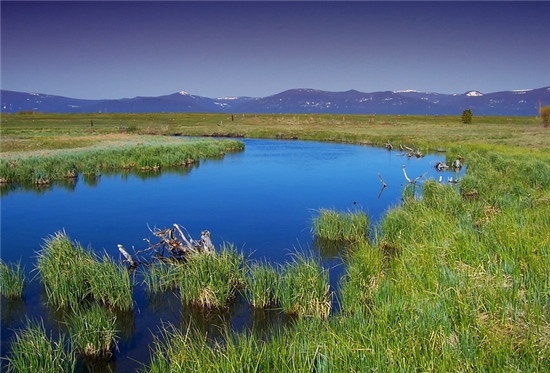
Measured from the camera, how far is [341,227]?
15.8 m

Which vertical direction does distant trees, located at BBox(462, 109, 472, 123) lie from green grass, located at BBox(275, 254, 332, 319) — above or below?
above

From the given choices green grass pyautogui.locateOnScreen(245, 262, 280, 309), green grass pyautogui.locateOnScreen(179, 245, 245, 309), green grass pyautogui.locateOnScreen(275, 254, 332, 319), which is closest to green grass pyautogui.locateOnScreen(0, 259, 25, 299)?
green grass pyautogui.locateOnScreen(179, 245, 245, 309)

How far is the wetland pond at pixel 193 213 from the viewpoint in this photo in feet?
33.7

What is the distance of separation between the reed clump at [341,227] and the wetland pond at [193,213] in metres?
0.71

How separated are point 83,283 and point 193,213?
35.5 ft

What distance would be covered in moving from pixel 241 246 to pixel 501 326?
1059 cm

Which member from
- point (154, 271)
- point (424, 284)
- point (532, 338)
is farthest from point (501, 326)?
point (154, 271)

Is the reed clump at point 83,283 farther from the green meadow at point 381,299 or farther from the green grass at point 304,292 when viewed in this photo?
the green grass at point 304,292

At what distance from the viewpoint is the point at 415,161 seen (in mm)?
40125

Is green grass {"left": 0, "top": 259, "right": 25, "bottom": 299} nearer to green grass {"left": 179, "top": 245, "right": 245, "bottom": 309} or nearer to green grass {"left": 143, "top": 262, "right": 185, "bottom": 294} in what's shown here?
green grass {"left": 143, "top": 262, "right": 185, "bottom": 294}

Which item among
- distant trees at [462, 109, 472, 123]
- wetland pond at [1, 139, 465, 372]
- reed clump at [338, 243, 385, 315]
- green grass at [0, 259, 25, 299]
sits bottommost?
wetland pond at [1, 139, 465, 372]

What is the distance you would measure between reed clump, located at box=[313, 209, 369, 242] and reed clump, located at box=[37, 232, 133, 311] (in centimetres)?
740

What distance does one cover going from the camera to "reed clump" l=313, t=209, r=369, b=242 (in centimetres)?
1564

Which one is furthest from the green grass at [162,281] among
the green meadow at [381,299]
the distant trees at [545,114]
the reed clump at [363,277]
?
the distant trees at [545,114]
